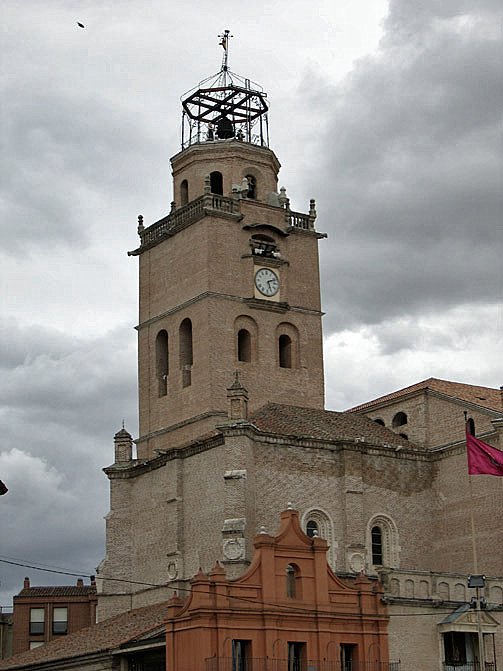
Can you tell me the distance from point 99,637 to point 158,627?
6166mm

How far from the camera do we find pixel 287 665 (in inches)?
1937

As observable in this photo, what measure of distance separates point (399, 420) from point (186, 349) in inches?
457

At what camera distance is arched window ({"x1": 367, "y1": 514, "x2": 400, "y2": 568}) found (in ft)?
199

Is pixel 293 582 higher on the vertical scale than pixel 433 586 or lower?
lower

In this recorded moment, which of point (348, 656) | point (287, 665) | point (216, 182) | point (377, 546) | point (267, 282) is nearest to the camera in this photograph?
point (287, 665)

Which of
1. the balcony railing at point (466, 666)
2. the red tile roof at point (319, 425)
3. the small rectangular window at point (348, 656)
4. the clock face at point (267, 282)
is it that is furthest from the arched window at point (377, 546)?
the clock face at point (267, 282)

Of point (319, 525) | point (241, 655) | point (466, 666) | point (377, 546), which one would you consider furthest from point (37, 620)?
point (241, 655)

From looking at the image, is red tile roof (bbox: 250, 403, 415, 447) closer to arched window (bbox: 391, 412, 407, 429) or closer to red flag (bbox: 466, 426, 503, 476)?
arched window (bbox: 391, 412, 407, 429)

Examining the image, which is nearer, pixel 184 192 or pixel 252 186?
pixel 252 186

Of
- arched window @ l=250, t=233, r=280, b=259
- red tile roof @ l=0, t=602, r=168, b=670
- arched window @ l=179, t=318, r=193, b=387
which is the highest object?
arched window @ l=250, t=233, r=280, b=259

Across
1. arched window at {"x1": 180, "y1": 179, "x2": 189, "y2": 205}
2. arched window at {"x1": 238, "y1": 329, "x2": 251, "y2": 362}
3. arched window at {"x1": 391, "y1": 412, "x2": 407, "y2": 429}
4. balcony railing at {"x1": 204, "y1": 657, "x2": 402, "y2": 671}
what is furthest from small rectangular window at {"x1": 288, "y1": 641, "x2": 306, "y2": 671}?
arched window at {"x1": 180, "y1": 179, "x2": 189, "y2": 205}

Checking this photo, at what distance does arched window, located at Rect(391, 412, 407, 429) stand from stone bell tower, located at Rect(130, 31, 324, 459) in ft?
13.1

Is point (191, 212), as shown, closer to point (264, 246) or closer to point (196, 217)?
point (196, 217)

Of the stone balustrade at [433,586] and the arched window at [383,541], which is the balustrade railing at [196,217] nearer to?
the arched window at [383,541]
